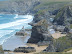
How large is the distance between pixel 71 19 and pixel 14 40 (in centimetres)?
4379

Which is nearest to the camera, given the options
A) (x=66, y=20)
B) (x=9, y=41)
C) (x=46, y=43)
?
(x=46, y=43)

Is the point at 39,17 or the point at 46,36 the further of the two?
the point at 39,17

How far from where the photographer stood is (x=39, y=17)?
124 m

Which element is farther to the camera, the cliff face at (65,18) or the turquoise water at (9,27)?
the cliff face at (65,18)

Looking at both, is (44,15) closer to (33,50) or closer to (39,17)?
(39,17)

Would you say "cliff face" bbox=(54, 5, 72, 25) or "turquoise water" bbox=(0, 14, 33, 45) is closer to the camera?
"turquoise water" bbox=(0, 14, 33, 45)

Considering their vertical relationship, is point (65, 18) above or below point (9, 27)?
above

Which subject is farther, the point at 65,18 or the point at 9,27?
the point at 65,18

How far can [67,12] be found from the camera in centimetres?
11500

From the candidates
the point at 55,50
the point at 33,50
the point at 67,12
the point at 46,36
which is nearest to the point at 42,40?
the point at 46,36

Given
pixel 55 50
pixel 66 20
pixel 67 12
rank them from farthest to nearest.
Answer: pixel 67 12, pixel 66 20, pixel 55 50

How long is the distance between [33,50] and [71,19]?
54777mm

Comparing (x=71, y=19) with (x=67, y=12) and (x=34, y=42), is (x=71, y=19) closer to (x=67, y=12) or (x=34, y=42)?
(x=67, y=12)

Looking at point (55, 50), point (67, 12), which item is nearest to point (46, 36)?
point (55, 50)
